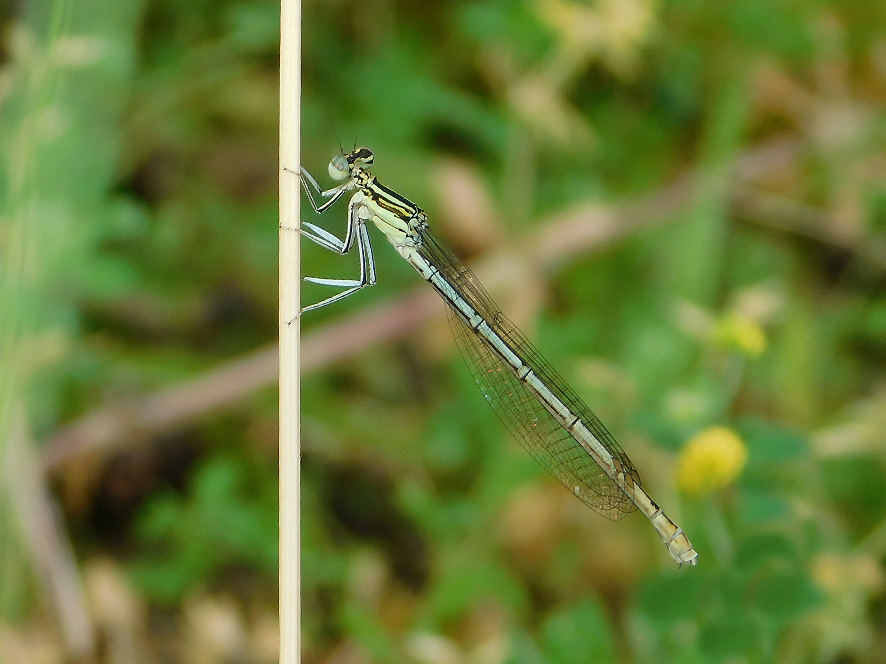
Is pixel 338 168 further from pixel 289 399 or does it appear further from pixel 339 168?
pixel 289 399

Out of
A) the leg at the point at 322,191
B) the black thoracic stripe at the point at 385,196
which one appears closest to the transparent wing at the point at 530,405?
the black thoracic stripe at the point at 385,196

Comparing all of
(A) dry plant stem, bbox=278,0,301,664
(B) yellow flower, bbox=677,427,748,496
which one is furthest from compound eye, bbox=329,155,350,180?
(B) yellow flower, bbox=677,427,748,496

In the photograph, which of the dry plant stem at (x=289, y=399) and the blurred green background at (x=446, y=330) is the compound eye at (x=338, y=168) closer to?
the blurred green background at (x=446, y=330)

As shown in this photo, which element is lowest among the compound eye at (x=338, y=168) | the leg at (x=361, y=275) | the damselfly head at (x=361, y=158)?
the leg at (x=361, y=275)

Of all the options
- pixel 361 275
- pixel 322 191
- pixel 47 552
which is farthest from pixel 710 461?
pixel 47 552

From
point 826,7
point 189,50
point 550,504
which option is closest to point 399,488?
point 550,504

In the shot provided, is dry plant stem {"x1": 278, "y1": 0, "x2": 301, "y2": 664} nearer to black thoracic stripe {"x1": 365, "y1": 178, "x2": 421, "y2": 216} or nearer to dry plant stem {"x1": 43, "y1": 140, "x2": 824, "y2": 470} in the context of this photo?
black thoracic stripe {"x1": 365, "y1": 178, "x2": 421, "y2": 216}

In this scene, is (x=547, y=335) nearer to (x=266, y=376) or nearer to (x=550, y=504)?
(x=550, y=504)

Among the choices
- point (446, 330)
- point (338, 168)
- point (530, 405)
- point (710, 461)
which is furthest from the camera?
point (446, 330)
